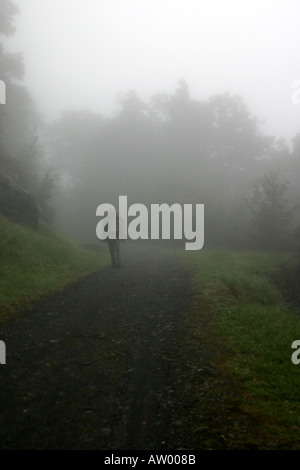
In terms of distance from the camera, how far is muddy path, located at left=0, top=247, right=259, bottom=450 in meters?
5.06

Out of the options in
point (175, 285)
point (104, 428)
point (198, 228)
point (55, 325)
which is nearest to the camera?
point (104, 428)

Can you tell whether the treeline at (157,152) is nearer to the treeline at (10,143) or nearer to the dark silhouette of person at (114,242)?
the treeline at (10,143)

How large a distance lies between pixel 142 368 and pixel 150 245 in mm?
34477

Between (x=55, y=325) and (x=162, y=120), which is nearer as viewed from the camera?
(x=55, y=325)

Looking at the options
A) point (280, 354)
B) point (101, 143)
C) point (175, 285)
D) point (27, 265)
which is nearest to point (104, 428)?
point (280, 354)

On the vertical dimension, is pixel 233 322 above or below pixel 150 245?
below

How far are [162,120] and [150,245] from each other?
3198cm

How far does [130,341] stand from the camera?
28.7 ft

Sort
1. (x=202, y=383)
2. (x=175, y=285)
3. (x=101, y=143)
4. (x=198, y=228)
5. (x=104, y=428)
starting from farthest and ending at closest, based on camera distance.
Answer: (x=101, y=143) → (x=198, y=228) → (x=175, y=285) → (x=202, y=383) → (x=104, y=428)

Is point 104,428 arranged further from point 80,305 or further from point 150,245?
point 150,245

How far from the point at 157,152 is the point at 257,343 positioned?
177ft

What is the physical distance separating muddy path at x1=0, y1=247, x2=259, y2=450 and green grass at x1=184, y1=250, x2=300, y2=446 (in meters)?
0.38

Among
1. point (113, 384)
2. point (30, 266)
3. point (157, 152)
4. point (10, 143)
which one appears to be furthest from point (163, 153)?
point (113, 384)

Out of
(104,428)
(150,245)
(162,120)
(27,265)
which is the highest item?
(162,120)
